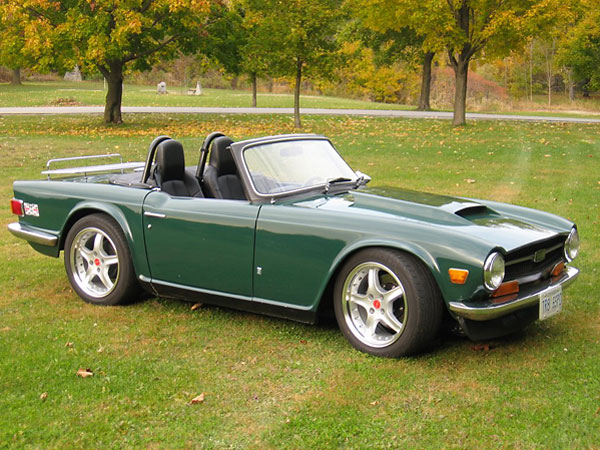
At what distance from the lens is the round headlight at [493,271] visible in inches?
161

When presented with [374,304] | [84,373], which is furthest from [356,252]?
[84,373]

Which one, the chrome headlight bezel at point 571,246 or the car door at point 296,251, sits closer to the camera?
the car door at point 296,251

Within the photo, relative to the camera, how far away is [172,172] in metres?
5.76

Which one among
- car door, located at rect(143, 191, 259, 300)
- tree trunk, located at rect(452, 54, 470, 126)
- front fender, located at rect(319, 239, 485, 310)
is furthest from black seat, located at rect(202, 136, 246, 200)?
tree trunk, located at rect(452, 54, 470, 126)

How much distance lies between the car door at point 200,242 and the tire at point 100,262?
0.27 m

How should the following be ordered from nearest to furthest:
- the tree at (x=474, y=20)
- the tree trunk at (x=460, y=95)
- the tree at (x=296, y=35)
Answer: the tree at (x=474, y=20), the tree at (x=296, y=35), the tree trunk at (x=460, y=95)

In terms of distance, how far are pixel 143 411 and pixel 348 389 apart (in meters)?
1.15

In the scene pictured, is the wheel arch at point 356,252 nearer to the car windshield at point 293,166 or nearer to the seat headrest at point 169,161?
the car windshield at point 293,166

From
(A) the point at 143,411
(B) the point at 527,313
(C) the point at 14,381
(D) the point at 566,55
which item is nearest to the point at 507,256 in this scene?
(B) the point at 527,313

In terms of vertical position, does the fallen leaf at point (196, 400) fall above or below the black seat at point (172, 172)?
below

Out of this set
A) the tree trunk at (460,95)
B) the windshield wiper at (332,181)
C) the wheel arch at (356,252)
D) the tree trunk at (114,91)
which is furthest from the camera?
the tree trunk at (460,95)

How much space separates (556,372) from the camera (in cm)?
429

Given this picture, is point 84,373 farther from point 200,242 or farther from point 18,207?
point 18,207

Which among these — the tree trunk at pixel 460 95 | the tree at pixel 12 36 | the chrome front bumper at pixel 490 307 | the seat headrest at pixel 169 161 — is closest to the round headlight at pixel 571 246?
the chrome front bumper at pixel 490 307
